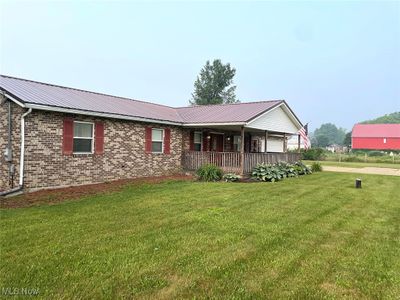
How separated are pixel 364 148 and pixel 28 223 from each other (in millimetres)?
72575

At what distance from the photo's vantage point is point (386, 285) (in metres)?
4.10

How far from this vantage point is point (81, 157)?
465 inches

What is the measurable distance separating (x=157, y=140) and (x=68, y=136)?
508cm

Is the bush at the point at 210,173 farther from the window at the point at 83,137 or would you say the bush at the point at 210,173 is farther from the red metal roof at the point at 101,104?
the window at the point at 83,137

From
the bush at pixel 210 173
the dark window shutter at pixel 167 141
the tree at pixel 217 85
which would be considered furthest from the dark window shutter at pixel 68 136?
the tree at pixel 217 85

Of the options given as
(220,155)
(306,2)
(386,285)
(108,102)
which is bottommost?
(386,285)

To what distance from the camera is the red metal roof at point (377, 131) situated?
217 ft

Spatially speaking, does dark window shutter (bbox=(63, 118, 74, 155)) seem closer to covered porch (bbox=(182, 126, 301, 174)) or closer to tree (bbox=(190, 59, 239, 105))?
covered porch (bbox=(182, 126, 301, 174))

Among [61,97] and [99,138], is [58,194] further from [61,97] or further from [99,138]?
[61,97]

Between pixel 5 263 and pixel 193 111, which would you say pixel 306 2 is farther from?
pixel 5 263

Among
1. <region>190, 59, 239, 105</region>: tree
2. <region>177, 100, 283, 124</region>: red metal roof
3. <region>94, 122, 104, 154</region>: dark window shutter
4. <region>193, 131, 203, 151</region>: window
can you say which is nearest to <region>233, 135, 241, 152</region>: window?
<region>177, 100, 283, 124</region>: red metal roof

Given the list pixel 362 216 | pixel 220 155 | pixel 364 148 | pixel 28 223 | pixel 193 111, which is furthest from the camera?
pixel 364 148

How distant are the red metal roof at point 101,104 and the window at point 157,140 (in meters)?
0.69

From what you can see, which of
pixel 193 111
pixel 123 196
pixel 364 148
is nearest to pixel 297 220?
pixel 123 196
